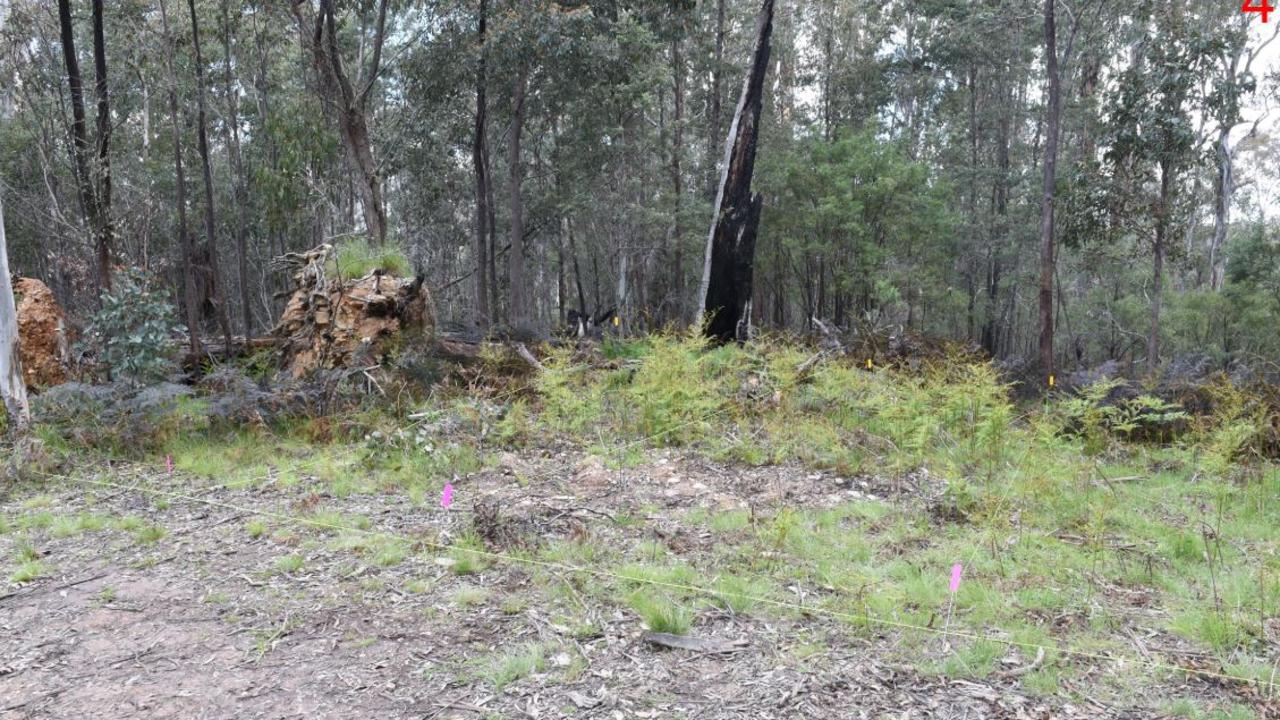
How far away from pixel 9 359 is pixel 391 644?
6.34m

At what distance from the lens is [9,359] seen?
23.9 feet

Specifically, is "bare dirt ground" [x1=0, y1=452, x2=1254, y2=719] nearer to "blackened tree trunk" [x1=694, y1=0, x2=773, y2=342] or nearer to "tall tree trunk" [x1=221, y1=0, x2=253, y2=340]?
"blackened tree trunk" [x1=694, y1=0, x2=773, y2=342]

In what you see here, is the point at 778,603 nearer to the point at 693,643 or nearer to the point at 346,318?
the point at 693,643

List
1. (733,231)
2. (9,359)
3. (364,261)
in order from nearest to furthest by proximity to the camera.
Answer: (9,359), (364,261), (733,231)

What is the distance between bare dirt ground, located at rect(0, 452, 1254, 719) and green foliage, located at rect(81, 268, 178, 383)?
4.09 m

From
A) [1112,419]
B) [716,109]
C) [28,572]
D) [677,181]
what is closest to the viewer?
[28,572]

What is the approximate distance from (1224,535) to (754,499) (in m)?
2.78

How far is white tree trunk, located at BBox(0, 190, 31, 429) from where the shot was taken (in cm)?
721

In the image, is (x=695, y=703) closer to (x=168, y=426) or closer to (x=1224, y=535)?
(x=1224, y=535)

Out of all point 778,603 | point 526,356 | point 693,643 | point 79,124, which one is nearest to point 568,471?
point 778,603

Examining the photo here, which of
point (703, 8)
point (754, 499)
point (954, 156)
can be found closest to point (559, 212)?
point (703, 8)

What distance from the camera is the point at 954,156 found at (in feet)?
89.3

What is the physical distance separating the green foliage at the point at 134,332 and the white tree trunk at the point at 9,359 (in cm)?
104

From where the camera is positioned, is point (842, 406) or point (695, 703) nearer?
point (695, 703)
